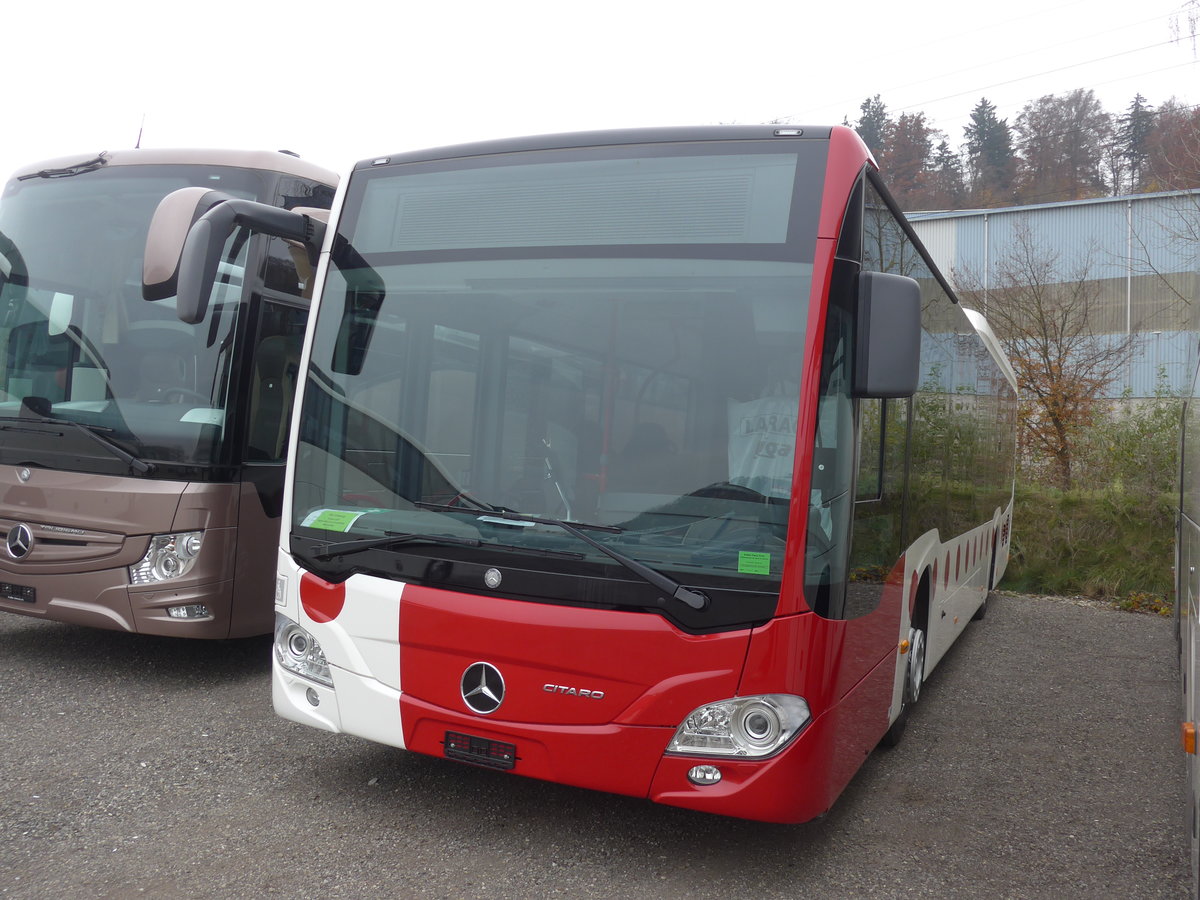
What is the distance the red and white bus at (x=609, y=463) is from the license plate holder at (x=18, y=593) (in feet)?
8.09

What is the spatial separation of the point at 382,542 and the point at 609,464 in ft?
3.27

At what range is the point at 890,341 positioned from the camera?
3650 mm

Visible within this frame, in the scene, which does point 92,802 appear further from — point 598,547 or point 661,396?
point 661,396

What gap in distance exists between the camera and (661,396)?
370cm

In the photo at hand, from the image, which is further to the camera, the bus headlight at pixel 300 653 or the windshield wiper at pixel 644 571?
the bus headlight at pixel 300 653

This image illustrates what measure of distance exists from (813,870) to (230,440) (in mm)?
3945

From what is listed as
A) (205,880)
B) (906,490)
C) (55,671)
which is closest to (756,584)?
(906,490)

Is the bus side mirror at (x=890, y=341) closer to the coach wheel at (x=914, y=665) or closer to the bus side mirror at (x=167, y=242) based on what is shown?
the coach wheel at (x=914, y=665)

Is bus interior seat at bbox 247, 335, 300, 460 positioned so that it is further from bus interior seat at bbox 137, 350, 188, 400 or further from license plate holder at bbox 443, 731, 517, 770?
license plate holder at bbox 443, 731, 517, 770

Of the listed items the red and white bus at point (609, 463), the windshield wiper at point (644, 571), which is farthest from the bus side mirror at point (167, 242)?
the windshield wiper at point (644, 571)

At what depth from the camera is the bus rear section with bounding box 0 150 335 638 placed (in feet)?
18.9

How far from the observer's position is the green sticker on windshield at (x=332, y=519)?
162 inches

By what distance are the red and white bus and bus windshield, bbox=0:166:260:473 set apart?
69.5 inches

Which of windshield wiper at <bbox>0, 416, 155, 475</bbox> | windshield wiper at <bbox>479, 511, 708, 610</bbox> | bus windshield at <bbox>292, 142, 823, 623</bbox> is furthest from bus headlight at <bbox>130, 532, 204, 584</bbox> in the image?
windshield wiper at <bbox>479, 511, 708, 610</bbox>
